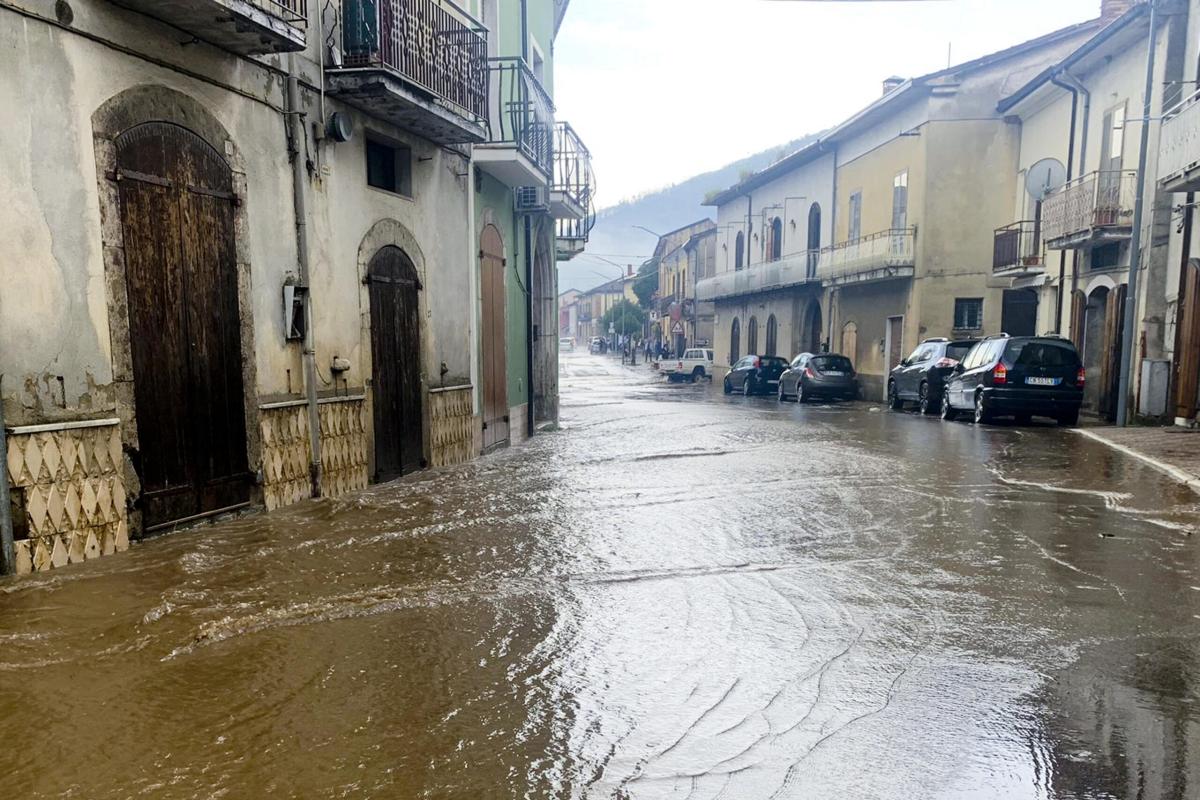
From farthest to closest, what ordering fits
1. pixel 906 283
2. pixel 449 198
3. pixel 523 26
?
pixel 906 283, pixel 523 26, pixel 449 198

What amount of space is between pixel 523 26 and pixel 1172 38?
12.0 meters

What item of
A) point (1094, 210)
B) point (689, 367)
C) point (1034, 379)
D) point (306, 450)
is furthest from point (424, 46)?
point (689, 367)

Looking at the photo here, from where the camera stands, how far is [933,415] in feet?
61.2

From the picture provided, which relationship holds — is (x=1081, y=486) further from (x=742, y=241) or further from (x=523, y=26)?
(x=742, y=241)

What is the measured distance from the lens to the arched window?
1420 inches

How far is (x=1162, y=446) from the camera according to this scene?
11.7 meters

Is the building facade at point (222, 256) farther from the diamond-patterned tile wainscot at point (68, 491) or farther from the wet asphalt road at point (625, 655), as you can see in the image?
the wet asphalt road at point (625, 655)

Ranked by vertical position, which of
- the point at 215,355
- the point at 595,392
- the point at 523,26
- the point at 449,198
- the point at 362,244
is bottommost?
the point at 595,392

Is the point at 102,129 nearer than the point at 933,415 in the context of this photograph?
Yes

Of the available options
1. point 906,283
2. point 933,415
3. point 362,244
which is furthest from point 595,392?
point 362,244

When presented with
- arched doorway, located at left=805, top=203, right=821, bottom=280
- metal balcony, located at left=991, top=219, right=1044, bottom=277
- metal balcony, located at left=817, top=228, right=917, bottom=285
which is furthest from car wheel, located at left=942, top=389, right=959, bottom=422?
arched doorway, located at left=805, top=203, right=821, bottom=280

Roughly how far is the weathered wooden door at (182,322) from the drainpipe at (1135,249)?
1498 centimetres

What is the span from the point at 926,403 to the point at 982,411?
3.48 m

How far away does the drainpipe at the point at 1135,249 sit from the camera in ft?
49.1
